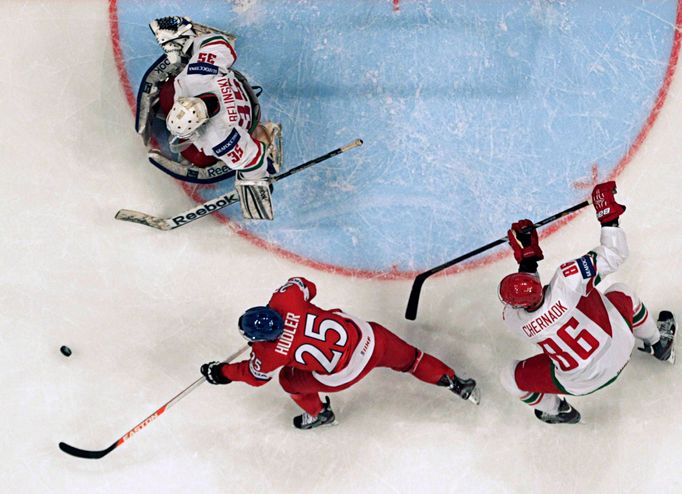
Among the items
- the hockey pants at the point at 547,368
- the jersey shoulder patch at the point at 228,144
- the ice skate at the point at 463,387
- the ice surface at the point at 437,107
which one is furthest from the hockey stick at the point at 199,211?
the hockey pants at the point at 547,368

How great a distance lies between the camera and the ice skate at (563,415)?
424 cm

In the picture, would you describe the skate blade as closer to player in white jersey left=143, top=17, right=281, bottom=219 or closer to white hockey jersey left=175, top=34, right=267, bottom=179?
player in white jersey left=143, top=17, right=281, bottom=219

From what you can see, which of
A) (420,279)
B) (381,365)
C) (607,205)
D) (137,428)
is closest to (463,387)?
(381,365)

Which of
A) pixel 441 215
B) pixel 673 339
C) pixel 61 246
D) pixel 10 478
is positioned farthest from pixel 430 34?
pixel 10 478

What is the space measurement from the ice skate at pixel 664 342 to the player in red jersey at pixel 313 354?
965 mm

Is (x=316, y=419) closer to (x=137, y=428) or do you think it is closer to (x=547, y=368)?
(x=137, y=428)

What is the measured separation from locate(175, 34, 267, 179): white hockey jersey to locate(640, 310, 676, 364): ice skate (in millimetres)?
2302

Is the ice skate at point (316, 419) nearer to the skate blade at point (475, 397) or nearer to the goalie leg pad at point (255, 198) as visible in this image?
the skate blade at point (475, 397)

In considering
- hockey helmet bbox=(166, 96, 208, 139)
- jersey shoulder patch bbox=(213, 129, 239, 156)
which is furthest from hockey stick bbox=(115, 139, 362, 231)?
hockey helmet bbox=(166, 96, 208, 139)

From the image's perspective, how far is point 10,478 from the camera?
4.59 metres

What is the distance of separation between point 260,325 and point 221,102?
115 centimetres

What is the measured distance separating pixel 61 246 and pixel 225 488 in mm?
1694

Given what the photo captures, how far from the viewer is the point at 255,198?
13.8 ft

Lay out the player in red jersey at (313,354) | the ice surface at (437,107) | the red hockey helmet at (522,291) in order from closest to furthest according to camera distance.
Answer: the red hockey helmet at (522,291)
the player in red jersey at (313,354)
the ice surface at (437,107)
